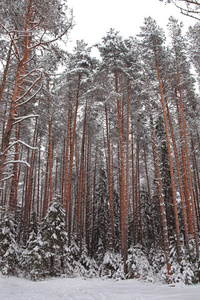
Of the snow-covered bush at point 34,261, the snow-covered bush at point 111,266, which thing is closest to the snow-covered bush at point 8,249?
the snow-covered bush at point 34,261

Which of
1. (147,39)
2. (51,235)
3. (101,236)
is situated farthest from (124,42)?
(101,236)

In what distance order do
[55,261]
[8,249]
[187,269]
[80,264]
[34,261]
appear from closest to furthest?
[187,269] < [34,261] < [8,249] < [55,261] < [80,264]

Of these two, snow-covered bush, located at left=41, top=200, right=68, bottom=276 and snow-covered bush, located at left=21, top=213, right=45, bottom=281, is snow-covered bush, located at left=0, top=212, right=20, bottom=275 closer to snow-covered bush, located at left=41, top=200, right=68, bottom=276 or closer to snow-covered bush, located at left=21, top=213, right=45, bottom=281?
snow-covered bush, located at left=21, top=213, right=45, bottom=281

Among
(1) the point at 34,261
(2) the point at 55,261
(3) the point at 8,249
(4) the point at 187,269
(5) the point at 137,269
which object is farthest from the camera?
(2) the point at 55,261

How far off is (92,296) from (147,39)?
11.6 metres

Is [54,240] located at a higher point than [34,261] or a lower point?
higher

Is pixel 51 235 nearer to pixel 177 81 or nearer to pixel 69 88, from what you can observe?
pixel 69 88

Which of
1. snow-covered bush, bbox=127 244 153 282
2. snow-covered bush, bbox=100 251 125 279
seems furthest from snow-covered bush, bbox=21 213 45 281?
snow-covered bush, bbox=127 244 153 282

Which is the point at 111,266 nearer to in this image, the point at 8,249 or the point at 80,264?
the point at 80,264

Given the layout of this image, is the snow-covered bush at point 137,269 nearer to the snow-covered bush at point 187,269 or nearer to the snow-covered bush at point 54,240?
the snow-covered bush at point 187,269

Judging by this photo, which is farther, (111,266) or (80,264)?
(80,264)

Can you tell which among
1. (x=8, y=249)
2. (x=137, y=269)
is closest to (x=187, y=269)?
(x=137, y=269)

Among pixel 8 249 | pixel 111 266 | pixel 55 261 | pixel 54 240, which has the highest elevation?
pixel 54 240

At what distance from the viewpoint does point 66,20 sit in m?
4.70
